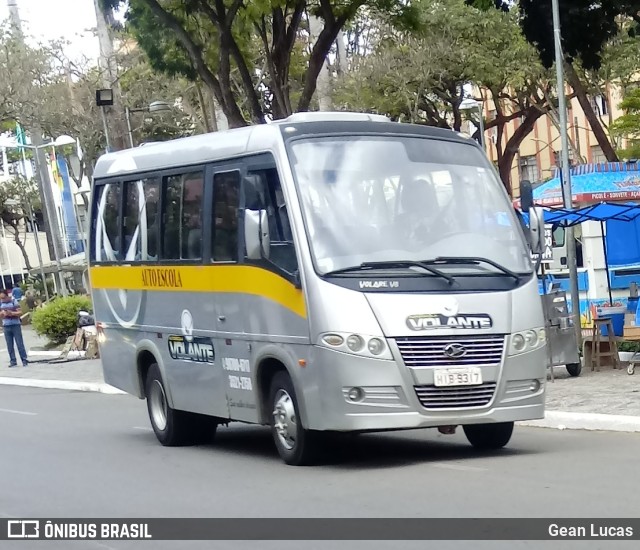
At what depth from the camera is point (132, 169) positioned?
1480cm

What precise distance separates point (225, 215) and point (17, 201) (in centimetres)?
6615

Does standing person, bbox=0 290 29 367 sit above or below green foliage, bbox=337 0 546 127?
below

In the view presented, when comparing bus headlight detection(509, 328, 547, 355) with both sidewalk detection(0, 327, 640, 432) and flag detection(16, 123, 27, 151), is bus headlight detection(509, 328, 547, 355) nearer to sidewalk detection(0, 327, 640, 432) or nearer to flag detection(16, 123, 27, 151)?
sidewalk detection(0, 327, 640, 432)

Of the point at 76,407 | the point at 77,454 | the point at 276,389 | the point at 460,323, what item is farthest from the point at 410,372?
the point at 76,407

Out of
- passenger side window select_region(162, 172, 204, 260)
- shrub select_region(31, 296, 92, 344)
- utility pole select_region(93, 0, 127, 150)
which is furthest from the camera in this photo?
shrub select_region(31, 296, 92, 344)

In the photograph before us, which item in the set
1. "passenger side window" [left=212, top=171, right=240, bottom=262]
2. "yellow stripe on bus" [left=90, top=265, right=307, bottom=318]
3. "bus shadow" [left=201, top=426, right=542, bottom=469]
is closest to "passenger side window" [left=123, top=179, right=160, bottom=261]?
"yellow stripe on bus" [left=90, top=265, right=307, bottom=318]

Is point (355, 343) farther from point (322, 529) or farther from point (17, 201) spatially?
point (17, 201)

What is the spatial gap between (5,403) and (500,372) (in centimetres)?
1330

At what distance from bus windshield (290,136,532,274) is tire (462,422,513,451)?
5.08 ft

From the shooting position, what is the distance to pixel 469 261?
1134 centimetres

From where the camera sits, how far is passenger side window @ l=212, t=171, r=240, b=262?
12.3 m

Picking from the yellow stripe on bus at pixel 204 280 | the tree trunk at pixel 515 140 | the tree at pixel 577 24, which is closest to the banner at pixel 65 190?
the tree trunk at pixel 515 140

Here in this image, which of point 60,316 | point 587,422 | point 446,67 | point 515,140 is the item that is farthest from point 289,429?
point 515,140

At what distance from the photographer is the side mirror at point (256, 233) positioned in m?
11.3
